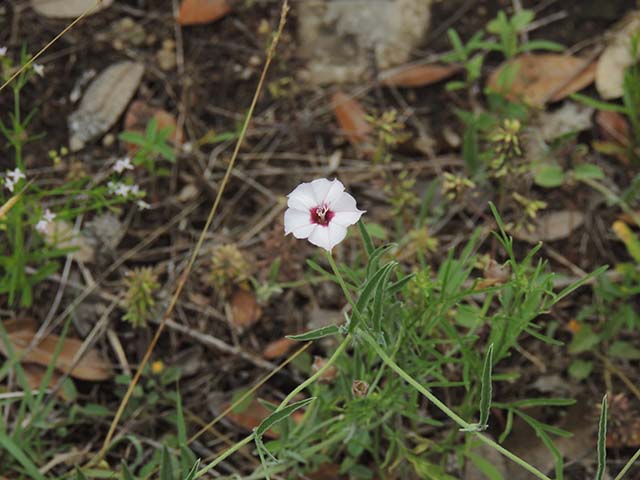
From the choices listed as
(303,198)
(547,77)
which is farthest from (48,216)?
(547,77)

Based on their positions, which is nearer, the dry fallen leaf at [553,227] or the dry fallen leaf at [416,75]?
the dry fallen leaf at [553,227]

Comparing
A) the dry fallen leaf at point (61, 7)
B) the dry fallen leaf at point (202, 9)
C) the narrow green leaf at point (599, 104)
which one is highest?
the dry fallen leaf at point (61, 7)

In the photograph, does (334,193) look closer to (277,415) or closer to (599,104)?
(277,415)

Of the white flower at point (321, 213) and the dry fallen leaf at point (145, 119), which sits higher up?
the white flower at point (321, 213)

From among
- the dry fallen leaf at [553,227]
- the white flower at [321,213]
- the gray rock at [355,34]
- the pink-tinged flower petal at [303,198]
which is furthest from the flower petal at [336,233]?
the gray rock at [355,34]

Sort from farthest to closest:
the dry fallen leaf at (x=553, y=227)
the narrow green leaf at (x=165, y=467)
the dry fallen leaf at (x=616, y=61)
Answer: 1. the dry fallen leaf at (x=616, y=61)
2. the dry fallen leaf at (x=553, y=227)
3. the narrow green leaf at (x=165, y=467)

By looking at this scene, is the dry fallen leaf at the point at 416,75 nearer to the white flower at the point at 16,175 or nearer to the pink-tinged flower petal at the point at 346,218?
the white flower at the point at 16,175

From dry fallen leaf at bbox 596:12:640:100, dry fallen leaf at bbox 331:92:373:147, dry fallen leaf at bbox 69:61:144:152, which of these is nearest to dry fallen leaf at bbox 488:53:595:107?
dry fallen leaf at bbox 596:12:640:100
